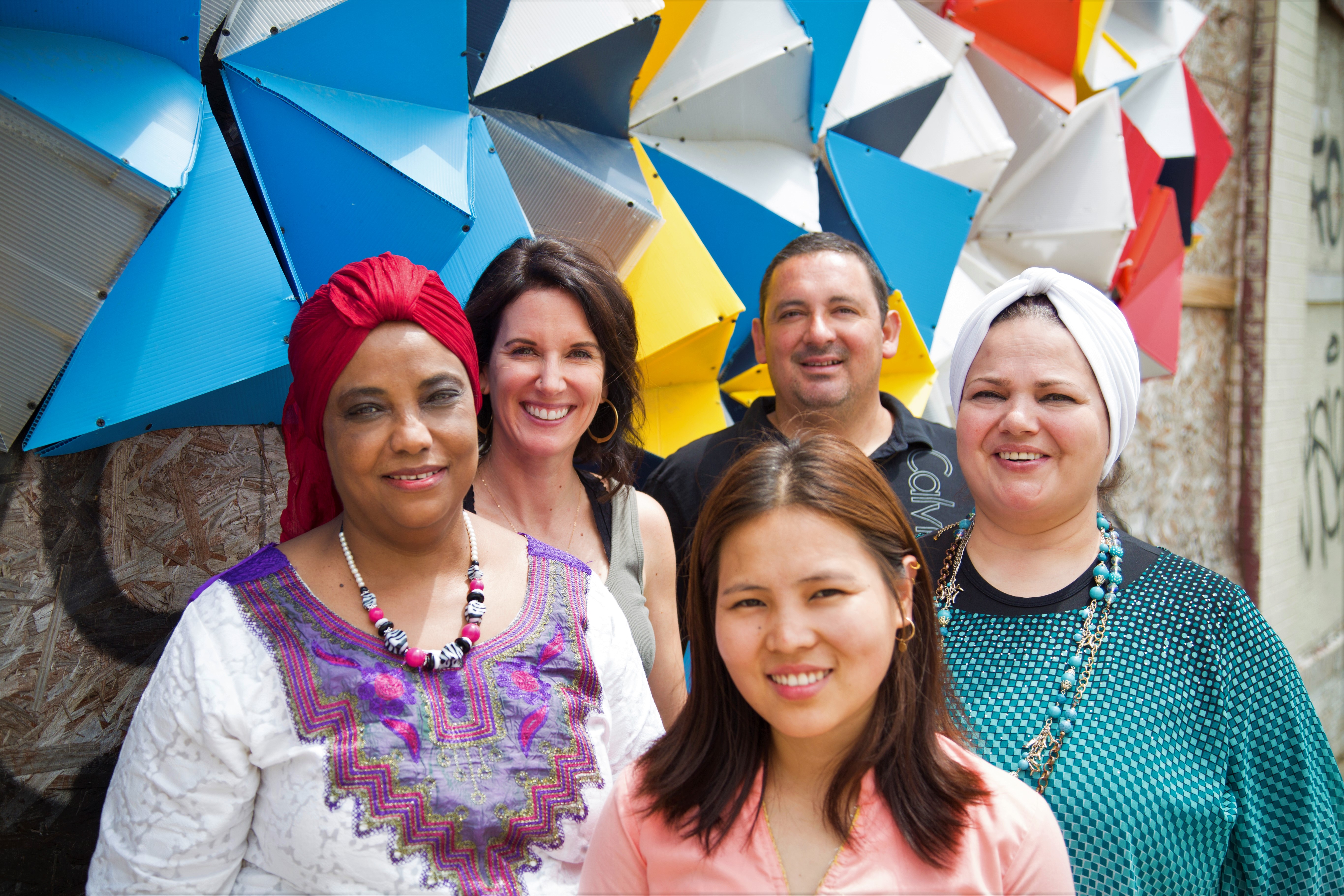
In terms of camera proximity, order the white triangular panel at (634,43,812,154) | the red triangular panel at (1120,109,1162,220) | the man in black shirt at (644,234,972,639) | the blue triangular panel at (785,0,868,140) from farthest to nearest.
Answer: the red triangular panel at (1120,109,1162,220) < the blue triangular panel at (785,0,868,140) < the white triangular panel at (634,43,812,154) < the man in black shirt at (644,234,972,639)

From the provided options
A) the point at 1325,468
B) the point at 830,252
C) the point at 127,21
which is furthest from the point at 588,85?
the point at 1325,468

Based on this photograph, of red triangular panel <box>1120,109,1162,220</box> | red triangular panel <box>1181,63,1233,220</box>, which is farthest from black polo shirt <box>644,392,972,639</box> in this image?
red triangular panel <box>1181,63,1233,220</box>

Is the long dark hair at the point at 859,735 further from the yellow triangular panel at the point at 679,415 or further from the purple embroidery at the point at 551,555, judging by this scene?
the yellow triangular panel at the point at 679,415

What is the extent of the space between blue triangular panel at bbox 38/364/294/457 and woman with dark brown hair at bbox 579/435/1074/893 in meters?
1.17

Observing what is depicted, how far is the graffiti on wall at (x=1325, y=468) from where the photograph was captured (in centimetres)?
717

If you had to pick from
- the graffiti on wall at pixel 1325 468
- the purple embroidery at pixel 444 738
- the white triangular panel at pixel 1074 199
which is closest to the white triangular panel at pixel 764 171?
the white triangular panel at pixel 1074 199

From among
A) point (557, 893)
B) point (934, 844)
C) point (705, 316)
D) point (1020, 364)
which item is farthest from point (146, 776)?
point (705, 316)

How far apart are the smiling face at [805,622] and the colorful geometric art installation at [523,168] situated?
1.30 m

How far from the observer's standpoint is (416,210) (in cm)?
233

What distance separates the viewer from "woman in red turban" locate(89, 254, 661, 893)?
4.70ft

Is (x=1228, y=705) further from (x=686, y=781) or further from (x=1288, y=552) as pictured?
(x=1288, y=552)

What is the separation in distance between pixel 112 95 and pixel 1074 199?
159 inches

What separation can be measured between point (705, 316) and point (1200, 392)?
4.47 m

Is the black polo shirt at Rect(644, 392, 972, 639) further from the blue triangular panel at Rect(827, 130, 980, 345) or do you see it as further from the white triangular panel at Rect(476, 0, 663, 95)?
the white triangular panel at Rect(476, 0, 663, 95)
